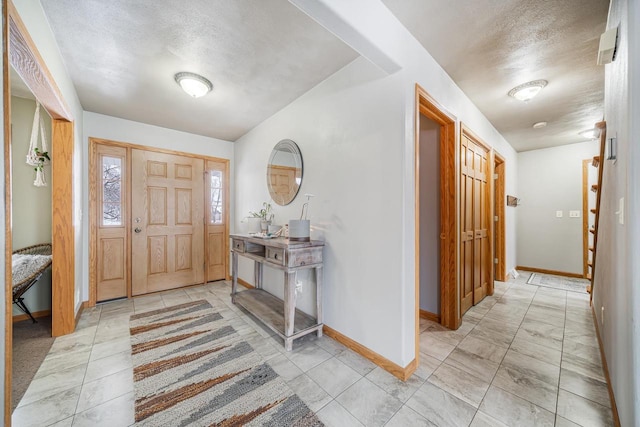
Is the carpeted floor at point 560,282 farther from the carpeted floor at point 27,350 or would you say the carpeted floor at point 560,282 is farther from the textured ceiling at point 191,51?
the carpeted floor at point 27,350

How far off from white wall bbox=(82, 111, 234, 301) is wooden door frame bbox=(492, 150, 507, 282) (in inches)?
179

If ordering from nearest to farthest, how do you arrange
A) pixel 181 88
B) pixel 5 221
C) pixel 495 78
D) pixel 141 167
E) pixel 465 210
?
pixel 5 221, pixel 495 78, pixel 181 88, pixel 465 210, pixel 141 167

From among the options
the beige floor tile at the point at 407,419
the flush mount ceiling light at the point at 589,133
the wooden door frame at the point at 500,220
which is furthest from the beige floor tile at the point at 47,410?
the flush mount ceiling light at the point at 589,133

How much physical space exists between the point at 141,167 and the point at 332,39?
10.3 feet

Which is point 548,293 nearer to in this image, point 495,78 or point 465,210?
point 465,210

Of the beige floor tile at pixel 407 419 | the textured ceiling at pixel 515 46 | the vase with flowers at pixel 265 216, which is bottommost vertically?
the beige floor tile at pixel 407 419

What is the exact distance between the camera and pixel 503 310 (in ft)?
9.48

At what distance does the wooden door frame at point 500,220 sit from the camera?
401cm

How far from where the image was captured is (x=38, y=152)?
255 cm

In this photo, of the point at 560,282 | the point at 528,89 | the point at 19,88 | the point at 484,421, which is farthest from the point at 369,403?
the point at 560,282

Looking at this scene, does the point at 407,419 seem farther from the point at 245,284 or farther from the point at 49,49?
the point at 49,49

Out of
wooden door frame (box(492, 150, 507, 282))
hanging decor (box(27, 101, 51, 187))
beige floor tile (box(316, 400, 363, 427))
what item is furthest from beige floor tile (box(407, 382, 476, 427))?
hanging decor (box(27, 101, 51, 187))

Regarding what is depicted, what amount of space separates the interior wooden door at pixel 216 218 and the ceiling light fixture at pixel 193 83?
1.76m

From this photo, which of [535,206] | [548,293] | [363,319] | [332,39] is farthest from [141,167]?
[535,206]
